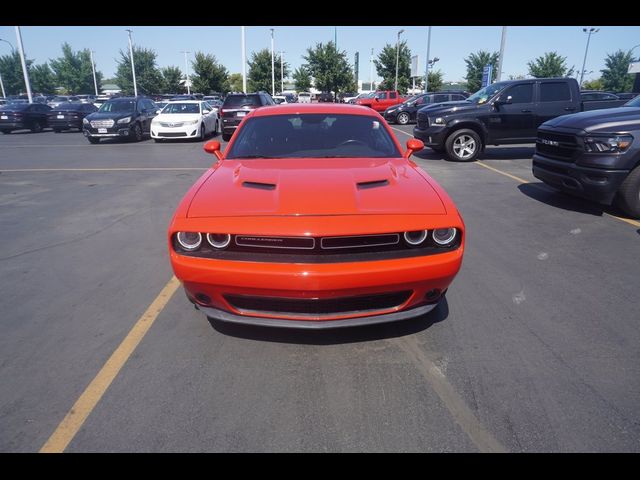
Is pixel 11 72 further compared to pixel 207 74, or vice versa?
pixel 11 72

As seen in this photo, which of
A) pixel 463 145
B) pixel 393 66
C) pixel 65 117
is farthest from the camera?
pixel 393 66

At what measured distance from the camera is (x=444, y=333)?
2.95 meters

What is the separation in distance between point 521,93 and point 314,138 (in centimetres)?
905

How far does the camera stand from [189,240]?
2.52 meters

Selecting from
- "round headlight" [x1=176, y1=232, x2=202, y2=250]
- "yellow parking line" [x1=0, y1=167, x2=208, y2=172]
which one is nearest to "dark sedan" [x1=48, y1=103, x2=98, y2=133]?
"yellow parking line" [x1=0, y1=167, x2=208, y2=172]

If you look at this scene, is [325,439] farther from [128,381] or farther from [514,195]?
[514,195]

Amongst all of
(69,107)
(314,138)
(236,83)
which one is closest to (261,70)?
(236,83)

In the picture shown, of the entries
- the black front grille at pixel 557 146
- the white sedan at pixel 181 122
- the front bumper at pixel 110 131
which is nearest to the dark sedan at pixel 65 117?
the front bumper at pixel 110 131

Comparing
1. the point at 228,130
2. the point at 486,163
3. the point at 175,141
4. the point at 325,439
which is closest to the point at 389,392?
the point at 325,439

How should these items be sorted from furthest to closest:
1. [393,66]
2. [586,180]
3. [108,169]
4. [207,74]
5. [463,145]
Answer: [207,74]
[393,66]
[463,145]
[108,169]
[586,180]

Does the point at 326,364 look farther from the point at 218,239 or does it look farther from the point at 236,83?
the point at 236,83

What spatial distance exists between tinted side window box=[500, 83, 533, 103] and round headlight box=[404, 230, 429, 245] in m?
9.76

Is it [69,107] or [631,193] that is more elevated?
[69,107]
